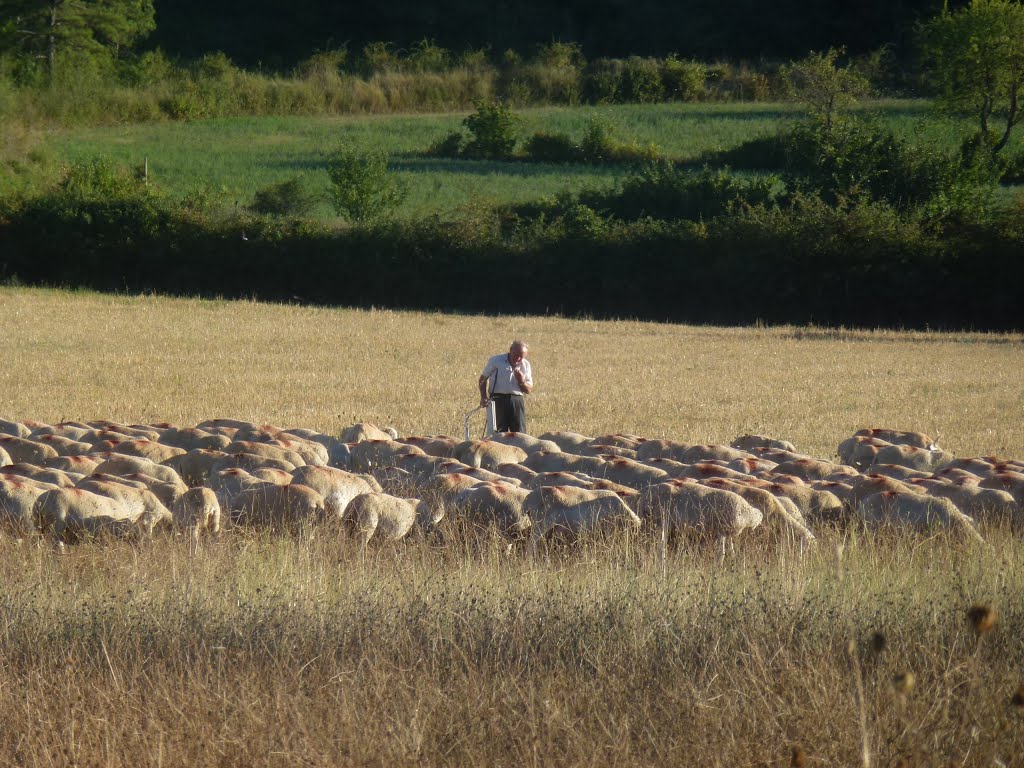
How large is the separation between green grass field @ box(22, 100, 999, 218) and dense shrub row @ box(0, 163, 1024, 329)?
5619 millimetres

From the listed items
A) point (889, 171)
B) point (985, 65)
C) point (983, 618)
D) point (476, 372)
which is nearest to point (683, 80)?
point (985, 65)

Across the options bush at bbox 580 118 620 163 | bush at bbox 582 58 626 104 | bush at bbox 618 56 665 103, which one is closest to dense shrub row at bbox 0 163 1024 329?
bush at bbox 580 118 620 163

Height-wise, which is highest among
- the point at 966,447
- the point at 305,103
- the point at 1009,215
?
the point at 305,103

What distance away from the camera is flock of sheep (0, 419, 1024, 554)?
7957mm

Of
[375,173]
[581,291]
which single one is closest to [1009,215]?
[581,291]

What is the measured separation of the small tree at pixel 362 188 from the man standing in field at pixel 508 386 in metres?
35.2

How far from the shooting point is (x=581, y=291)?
40.1 m

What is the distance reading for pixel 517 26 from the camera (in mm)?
88312

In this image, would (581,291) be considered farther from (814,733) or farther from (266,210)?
(814,733)

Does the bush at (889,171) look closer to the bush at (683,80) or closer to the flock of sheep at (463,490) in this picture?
the bush at (683,80)

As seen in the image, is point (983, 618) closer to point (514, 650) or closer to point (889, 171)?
point (514, 650)

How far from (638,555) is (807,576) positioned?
126 cm

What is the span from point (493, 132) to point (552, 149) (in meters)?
3.29

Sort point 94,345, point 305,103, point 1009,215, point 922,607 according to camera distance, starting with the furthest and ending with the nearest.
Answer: point 305,103
point 1009,215
point 94,345
point 922,607
